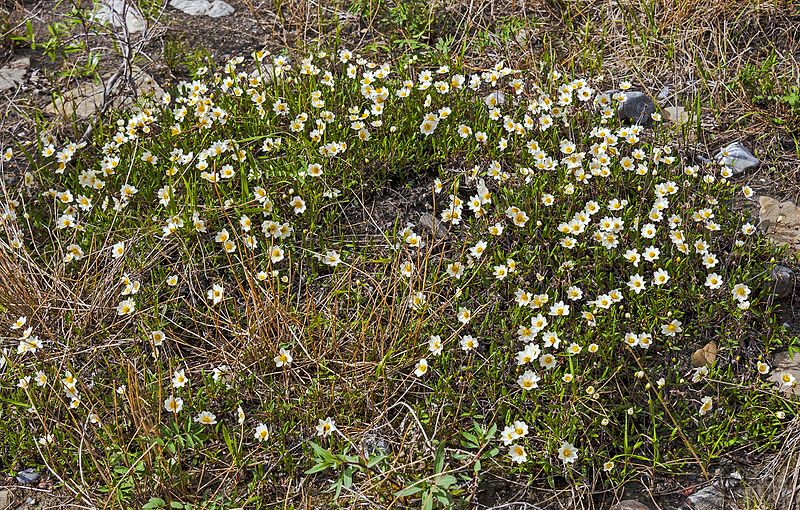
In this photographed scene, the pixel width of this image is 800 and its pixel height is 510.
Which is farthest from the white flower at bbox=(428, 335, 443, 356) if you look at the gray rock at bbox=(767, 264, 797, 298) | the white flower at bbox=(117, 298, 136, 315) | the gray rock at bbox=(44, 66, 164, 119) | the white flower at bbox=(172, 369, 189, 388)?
the gray rock at bbox=(44, 66, 164, 119)

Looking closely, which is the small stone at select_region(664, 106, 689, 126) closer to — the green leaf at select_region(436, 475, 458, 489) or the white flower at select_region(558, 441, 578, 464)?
the white flower at select_region(558, 441, 578, 464)

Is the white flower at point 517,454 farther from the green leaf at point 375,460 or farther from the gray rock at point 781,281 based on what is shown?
the gray rock at point 781,281

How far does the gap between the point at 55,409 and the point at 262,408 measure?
838mm

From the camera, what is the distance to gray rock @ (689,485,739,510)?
3.06 m

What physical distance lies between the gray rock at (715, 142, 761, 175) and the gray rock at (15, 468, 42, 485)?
344 cm

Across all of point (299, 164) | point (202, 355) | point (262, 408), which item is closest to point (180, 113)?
point (299, 164)

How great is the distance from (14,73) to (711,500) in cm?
455

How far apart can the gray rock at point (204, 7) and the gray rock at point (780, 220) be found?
141 inches

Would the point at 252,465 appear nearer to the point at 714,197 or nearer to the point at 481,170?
the point at 481,170

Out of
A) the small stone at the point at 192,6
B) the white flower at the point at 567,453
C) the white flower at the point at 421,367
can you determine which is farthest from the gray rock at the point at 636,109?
the small stone at the point at 192,6

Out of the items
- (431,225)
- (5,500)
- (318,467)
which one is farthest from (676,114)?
(5,500)

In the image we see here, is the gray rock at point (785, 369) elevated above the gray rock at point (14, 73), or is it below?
below

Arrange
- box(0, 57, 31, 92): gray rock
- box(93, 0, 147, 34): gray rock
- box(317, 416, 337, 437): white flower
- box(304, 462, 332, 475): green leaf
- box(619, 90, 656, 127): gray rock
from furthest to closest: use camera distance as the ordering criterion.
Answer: box(93, 0, 147, 34): gray rock, box(0, 57, 31, 92): gray rock, box(619, 90, 656, 127): gray rock, box(317, 416, 337, 437): white flower, box(304, 462, 332, 475): green leaf

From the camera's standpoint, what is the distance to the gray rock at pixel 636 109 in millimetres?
4523
